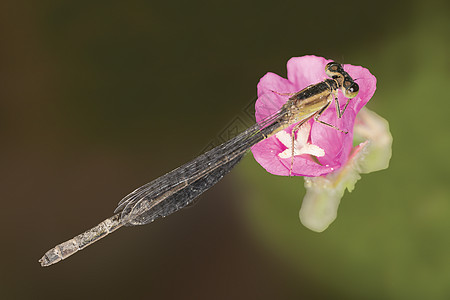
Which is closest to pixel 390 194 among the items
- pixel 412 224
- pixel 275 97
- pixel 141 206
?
pixel 412 224

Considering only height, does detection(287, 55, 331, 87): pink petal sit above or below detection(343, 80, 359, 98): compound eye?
above

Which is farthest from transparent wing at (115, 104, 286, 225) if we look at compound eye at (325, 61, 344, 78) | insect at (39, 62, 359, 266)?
compound eye at (325, 61, 344, 78)

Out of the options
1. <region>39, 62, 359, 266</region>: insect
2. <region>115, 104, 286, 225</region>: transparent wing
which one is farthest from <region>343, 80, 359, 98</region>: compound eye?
<region>115, 104, 286, 225</region>: transparent wing

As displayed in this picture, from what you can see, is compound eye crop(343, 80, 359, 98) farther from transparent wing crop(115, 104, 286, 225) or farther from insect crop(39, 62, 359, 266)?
transparent wing crop(115, 104, 286, 225)

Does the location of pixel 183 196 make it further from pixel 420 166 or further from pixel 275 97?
pixel 420 166

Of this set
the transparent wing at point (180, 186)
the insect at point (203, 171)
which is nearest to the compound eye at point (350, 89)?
the insect at point (203, 171)

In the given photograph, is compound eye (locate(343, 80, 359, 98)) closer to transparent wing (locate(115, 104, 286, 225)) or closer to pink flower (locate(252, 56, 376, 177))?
pink flower (locate(252, 56, 376, 177))

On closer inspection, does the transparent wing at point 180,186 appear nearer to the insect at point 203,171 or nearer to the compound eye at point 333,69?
the insect at point 203,171
